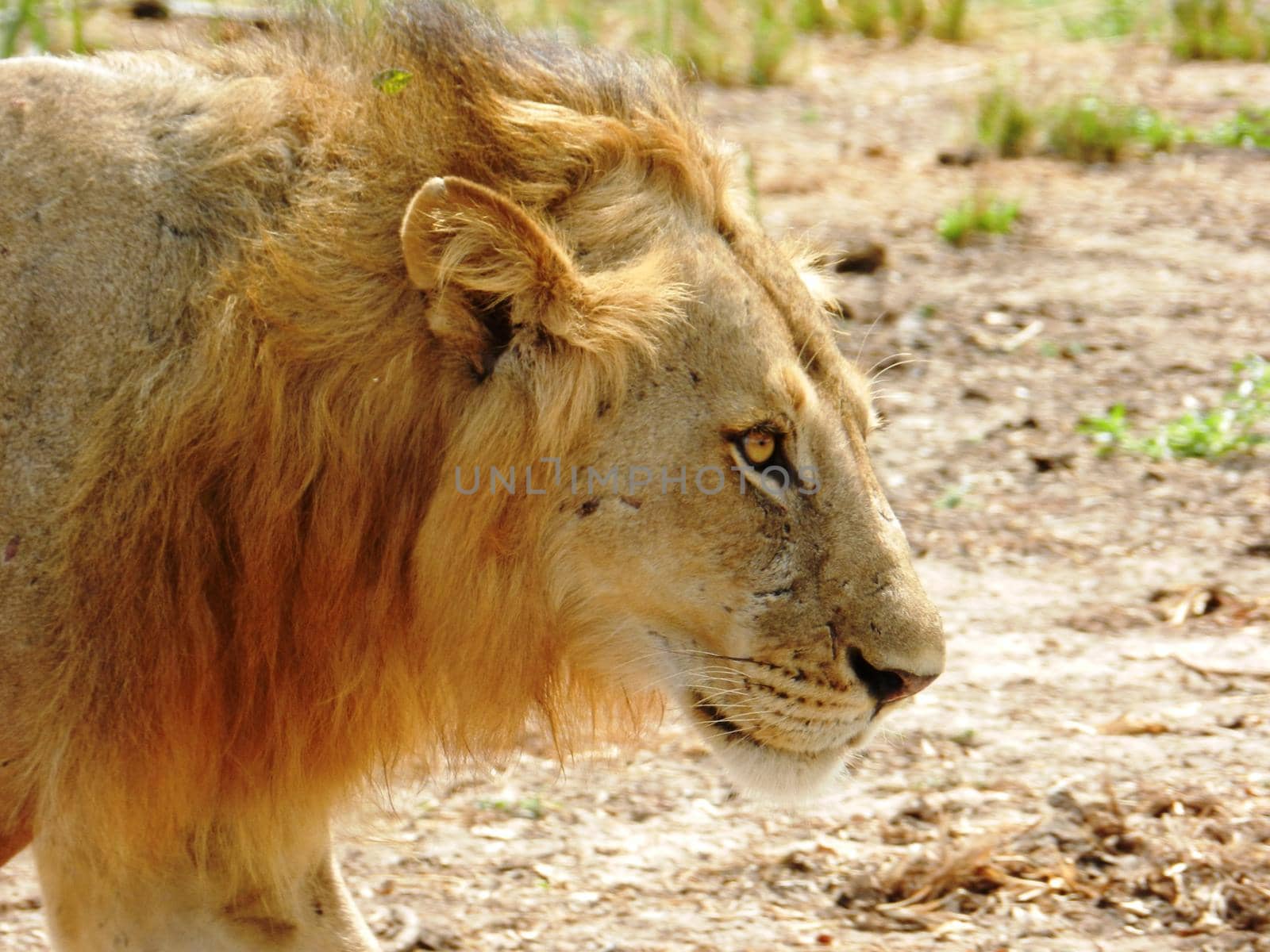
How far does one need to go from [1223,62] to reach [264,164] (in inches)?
466

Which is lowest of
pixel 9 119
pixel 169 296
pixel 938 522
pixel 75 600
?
pixel 938 522

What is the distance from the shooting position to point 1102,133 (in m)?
11.2

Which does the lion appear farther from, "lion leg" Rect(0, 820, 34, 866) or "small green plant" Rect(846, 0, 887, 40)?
"small green plant" Rect(846, 0, 887, 40)

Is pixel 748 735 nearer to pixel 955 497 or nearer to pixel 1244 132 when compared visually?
pixel 955 497

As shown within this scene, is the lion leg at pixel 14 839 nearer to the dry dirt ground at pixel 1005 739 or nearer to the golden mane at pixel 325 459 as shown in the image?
the golden mane at pixel 325 459

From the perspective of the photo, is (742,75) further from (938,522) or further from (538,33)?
(538,33)

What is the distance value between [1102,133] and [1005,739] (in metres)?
7.06

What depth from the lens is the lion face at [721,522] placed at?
10.4ft

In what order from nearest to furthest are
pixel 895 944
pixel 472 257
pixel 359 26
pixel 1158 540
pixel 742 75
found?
pixel 472 257
pixel 359 26
pixel 895 944
pixel 1158 540
pixel 742 75

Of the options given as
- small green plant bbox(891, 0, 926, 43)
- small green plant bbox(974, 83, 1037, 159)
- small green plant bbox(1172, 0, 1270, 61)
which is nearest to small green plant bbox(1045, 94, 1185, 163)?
small green plant bbox(974, 83, 1037, 159)

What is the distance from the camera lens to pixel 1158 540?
6359 millimetres

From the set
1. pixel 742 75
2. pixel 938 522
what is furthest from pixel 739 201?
pixel 742 75

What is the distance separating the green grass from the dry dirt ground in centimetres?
8

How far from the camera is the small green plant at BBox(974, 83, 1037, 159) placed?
11266mm
